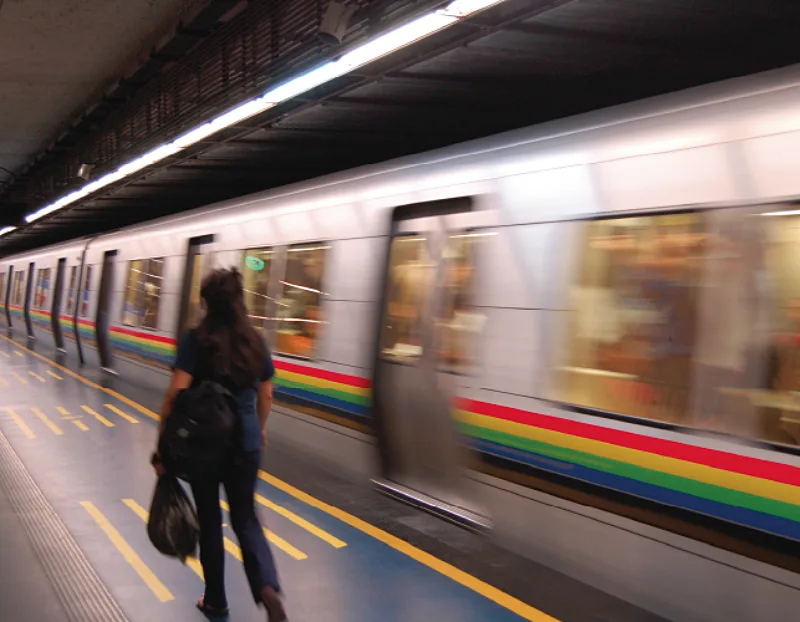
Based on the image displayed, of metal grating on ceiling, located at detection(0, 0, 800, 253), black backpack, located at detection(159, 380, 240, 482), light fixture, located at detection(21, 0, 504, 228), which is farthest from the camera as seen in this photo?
metal grating on ceiling, located at detection(0, 0, 800, 253)

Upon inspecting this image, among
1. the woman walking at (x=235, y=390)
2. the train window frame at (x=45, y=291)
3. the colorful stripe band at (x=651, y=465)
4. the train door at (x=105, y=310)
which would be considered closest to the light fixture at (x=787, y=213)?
the colorful stripe band at (x=651, y=465)

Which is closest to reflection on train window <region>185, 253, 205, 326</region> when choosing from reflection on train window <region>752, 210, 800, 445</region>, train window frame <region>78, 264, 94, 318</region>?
train window frame <region>78, 264, 94, 318</region>

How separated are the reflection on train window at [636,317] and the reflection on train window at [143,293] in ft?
24.6

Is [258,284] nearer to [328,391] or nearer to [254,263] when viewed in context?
[254,263]

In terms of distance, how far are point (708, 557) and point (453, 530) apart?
2090mm

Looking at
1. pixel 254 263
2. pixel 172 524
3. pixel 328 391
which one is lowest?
pixel 172 524

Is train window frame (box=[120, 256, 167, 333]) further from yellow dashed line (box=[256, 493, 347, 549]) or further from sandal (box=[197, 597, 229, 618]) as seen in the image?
sandal (box=[197, 597, 229, 618])

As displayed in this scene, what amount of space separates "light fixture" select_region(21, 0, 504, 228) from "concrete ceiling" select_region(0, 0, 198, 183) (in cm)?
99

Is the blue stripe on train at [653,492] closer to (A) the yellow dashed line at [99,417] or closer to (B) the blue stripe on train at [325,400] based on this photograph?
(B) the blue stripe on train at [325,400]

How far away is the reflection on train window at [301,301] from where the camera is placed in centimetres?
657

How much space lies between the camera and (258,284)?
303 inches

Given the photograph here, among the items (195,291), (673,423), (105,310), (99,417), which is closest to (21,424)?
(99,417)

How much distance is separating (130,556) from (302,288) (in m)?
2.86

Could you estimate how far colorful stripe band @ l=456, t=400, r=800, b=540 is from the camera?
3.09m
